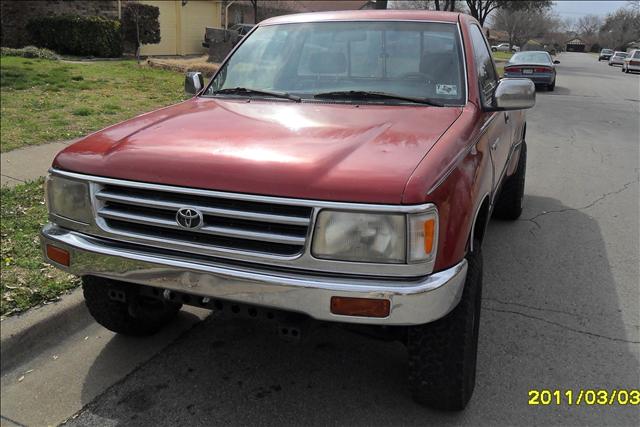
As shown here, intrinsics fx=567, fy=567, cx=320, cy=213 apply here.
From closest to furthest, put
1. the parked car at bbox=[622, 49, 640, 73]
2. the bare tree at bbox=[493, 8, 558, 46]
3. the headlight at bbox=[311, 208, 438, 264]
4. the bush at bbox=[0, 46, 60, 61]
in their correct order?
1. the headlight at bbox=[311, 208, 438, 264]
2. the parked car at bbox=[622, 49, 640, 73]
3. the bush at bbox=[0, 46, 60, 61]
4. the bare tree at bbox=[493, 8, 558, 46]

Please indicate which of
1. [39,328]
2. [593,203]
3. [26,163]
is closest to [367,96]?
[39,328]

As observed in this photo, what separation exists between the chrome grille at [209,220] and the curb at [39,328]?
1.29m

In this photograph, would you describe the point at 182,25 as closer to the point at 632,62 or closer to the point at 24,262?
the point at 632,62

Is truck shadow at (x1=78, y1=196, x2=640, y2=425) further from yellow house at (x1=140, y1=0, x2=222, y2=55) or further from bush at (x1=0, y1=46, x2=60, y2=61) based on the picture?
yellow house at (x1=140, y1=0, x2=222, y2=55)

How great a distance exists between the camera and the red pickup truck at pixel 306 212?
7.18 feet

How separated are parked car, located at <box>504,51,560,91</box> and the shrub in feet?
44.4

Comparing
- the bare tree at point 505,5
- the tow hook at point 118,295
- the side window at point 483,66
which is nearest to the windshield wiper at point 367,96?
the side window at point 483,66

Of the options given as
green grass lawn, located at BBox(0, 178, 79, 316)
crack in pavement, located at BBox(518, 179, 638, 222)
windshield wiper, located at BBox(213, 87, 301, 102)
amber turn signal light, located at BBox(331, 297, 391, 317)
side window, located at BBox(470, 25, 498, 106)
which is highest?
side window, located at BBox(470, 25, 498, 106)

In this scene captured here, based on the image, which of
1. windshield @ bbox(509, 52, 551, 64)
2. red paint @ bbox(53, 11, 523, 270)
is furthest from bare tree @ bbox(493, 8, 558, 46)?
red paint @ bbox(53, 11, 523, 270)

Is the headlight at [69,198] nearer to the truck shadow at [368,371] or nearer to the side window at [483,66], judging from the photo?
the truck shadow at [368,371]

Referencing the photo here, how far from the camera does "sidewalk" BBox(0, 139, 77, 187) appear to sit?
5.84 m

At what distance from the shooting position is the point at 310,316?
7.38 feet

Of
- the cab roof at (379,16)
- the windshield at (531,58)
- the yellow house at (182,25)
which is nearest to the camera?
the cab roof at (379,16)

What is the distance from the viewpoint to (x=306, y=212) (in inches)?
87.0
